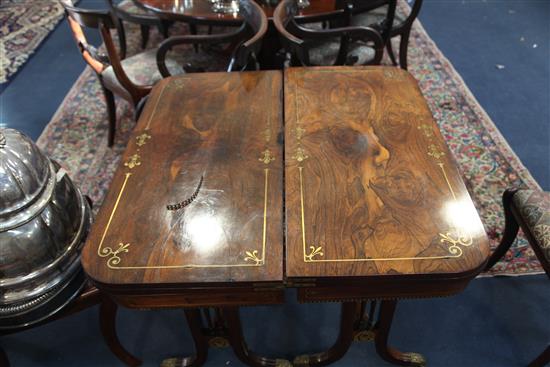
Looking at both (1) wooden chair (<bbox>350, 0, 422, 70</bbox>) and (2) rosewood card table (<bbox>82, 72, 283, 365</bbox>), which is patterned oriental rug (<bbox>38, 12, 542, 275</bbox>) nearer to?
(1) wooden chair (<bbox>350, 0, 422, 70</bbox>)

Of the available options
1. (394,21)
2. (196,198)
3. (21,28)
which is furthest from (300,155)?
(21,28)

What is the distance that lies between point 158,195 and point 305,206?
38cm

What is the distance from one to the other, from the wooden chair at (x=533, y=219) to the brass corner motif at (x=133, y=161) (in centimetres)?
121

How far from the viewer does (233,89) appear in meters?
1.43

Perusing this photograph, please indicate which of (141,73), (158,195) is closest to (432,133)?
(158,195)

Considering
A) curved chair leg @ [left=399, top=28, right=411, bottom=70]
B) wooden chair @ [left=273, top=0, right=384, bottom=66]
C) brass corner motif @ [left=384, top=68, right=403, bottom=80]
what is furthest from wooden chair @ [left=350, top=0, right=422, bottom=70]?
brass corner motif @ [left=384, top=68, right=403, bottom=80]

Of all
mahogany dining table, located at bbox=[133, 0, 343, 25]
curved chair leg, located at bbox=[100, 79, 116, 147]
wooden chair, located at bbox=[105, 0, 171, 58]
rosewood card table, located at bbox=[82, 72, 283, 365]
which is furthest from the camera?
wooden chair, located at bbox=[105, 0, 171, 58]

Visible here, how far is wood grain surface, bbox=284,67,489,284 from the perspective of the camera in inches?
35.8

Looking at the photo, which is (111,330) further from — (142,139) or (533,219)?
(533,219)

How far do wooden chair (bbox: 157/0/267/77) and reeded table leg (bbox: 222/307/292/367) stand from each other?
904 mm

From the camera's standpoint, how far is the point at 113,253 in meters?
0.94

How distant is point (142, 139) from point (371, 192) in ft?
2.23

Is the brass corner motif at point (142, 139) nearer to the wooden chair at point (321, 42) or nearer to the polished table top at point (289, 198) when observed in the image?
the polished table top at point (289, 198)

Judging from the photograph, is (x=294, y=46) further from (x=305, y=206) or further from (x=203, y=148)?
(x=305, y=206)
